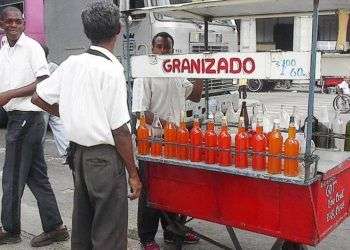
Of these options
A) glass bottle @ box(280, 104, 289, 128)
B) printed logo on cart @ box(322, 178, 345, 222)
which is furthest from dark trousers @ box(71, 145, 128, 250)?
glass bottle @ box(280, 104, 289, 128)

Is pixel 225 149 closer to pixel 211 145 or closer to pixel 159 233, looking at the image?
pixel 211 145

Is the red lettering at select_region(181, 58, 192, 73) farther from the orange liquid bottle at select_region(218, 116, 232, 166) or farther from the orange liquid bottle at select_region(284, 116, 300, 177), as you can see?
the orange liquid bottle at select_region(284, 116, 300, 177)

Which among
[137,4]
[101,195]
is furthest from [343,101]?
[101,195]

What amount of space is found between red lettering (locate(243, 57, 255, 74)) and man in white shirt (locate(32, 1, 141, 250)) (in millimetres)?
720

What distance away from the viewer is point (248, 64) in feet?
8.77

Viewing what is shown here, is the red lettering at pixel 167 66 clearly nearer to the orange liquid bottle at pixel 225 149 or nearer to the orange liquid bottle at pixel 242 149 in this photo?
the orange liquid bottle at pixel 225 149

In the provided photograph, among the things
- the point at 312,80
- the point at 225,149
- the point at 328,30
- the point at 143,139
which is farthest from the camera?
the point at 328,30

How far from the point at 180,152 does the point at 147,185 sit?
42 centimetres

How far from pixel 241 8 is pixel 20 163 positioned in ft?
6.68

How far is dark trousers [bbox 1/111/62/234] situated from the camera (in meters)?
3.51

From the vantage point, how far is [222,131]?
2.82 meters

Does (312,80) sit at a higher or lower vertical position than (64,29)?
lower

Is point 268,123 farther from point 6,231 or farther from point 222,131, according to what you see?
point 6,231

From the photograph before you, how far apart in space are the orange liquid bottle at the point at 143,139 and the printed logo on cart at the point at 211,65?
407 millimetres
